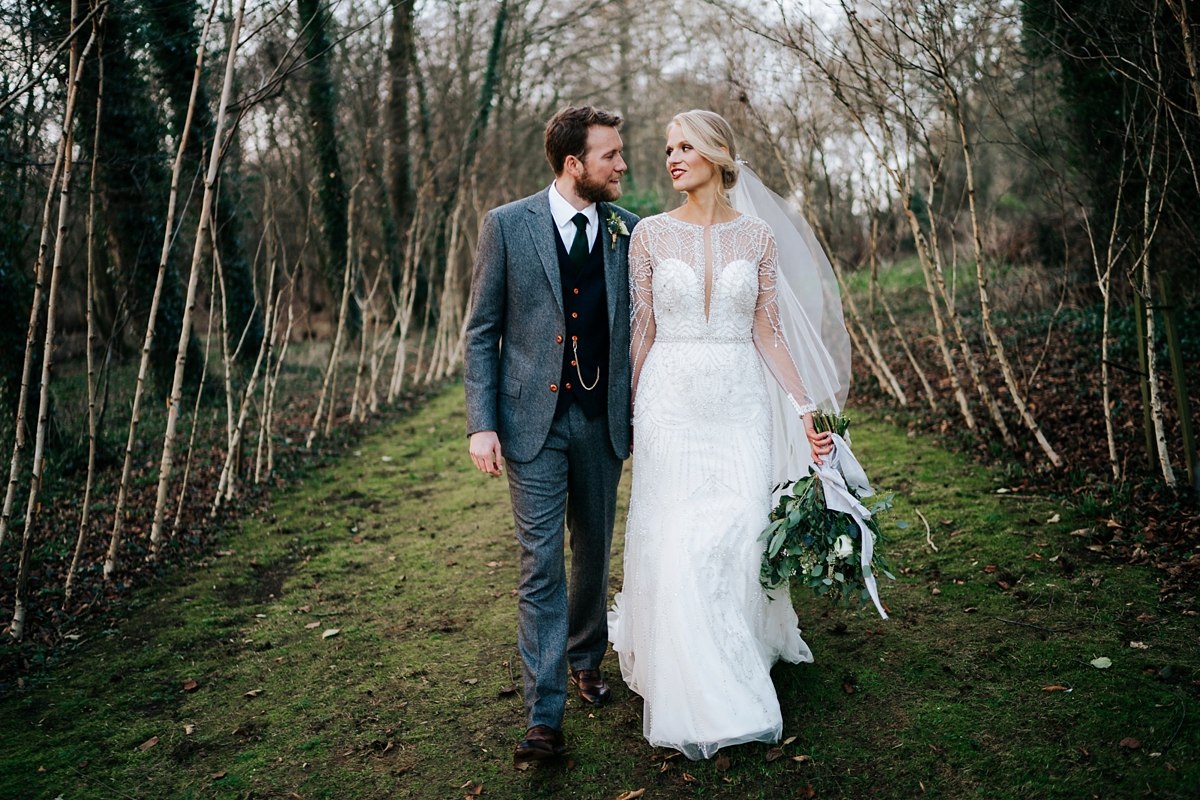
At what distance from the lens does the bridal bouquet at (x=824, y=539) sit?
2.88m

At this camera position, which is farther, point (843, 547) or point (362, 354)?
point (362, 354)

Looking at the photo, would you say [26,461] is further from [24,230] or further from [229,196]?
[229,196]

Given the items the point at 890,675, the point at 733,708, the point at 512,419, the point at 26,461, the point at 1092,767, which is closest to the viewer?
the point at 1092,767

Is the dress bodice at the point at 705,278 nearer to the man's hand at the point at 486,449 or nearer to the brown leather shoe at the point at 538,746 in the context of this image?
the man's hand at the point at 486,449

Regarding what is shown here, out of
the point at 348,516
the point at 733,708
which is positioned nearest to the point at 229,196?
the point at 348,516

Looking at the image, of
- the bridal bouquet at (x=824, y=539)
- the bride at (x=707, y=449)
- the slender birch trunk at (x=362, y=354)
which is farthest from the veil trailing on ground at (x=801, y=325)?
the slender birch trunk at (x=362, y=354)

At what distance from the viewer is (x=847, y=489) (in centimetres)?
298

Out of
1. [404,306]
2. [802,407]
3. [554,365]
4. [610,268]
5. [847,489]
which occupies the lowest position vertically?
[847,489]

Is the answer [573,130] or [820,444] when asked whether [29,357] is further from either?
[820,444]

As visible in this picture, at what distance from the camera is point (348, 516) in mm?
6145

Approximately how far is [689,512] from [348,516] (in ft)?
12.8

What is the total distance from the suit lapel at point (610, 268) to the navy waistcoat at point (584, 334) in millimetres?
25

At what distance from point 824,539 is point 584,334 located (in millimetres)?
1149

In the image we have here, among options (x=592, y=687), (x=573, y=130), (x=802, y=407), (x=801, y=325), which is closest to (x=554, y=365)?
(x=573, y=130)
